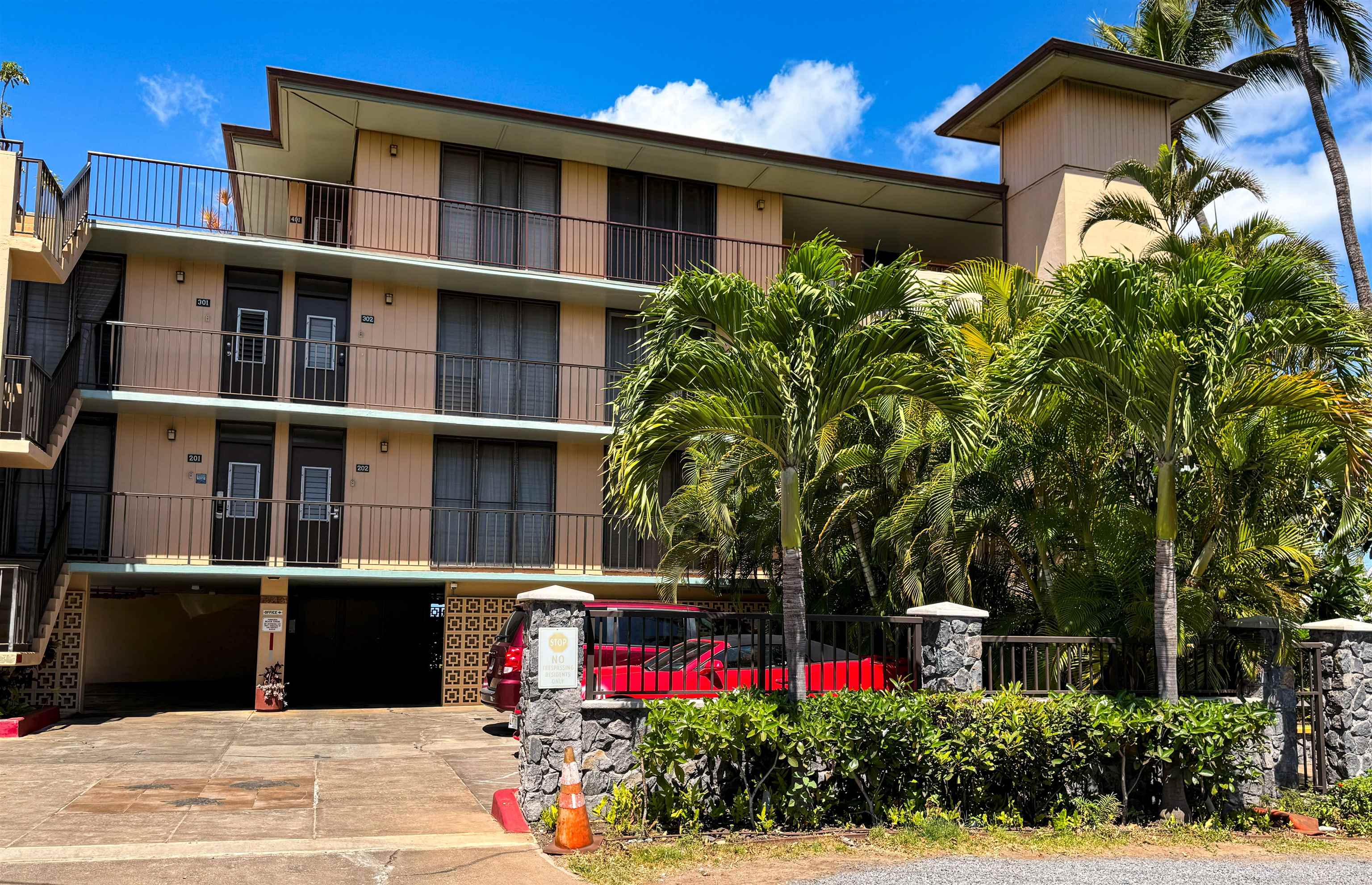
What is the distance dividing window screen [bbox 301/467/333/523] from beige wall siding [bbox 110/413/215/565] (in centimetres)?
152

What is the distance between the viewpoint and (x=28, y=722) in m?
15.8

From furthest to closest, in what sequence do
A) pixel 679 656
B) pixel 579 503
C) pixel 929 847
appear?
pixel 579 503 → pixel 679 656 → pixel 929 847

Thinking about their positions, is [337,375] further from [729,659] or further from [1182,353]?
Answer: [1182,353]

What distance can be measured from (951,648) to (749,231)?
14.1 meters

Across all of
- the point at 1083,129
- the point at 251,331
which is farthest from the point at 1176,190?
the point at 251,331

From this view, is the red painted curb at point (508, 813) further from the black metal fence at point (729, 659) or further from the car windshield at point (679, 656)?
the car windshield at point (679, 656)

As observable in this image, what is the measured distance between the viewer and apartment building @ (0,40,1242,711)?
60.5 ft

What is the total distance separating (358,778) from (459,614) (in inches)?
324

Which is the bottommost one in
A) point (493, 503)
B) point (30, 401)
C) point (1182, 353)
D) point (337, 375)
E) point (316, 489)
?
point (493, 503)

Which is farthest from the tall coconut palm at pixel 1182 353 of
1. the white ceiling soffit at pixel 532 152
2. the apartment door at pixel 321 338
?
the apartment door at pixel 321 338

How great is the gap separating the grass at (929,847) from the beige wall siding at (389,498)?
1174 centimetres

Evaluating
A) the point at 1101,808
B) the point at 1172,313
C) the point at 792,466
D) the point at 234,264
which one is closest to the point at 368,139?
the point at 234,264

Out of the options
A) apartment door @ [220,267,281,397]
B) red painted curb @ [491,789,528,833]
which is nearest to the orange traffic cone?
red painted curb @ [491,789,528,833]

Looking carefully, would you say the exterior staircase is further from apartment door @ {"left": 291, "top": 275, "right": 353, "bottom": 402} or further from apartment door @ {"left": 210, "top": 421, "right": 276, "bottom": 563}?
apartment door @ {"left": 291, "top": 275, "right": 353, "bottom": 402}
